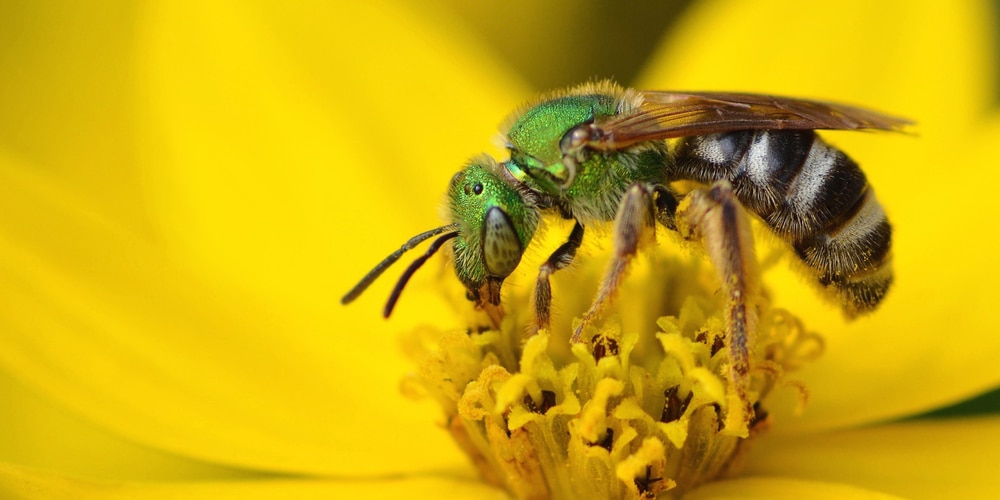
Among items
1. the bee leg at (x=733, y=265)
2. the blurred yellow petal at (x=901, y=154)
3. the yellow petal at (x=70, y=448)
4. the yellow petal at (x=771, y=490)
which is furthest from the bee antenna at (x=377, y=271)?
the yellow petal at (x=70, y=448)

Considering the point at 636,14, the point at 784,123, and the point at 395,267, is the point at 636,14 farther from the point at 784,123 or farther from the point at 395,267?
the point at 784,123

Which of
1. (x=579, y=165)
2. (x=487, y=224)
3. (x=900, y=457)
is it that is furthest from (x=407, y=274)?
(x=900, y=457)

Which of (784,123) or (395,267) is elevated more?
(784,123)

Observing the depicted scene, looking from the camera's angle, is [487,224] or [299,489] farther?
[299,489]

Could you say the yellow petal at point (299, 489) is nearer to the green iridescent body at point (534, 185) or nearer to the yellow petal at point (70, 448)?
the green iridescent body at point (534, 185)

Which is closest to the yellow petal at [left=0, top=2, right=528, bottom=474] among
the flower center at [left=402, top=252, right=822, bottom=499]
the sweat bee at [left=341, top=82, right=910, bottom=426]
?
the flower center at [left=402, top=252, right=822, bottom=499]

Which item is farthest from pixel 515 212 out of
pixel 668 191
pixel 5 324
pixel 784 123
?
pixel 5 324

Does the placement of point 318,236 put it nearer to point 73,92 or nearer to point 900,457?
point 73,92
